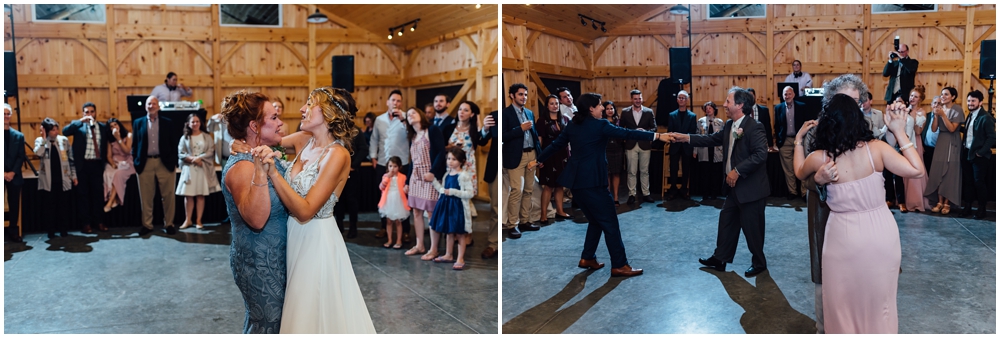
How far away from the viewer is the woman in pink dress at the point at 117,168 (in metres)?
6.59

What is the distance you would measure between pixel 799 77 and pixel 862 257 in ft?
15.9

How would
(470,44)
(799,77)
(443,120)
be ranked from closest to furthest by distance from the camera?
1. (443,120)
2. (799,77)
3. (470,44)

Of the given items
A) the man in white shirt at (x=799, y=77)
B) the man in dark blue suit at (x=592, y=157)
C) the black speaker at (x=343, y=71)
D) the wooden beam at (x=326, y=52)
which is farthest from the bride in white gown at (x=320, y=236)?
the wooden beam at (x=326, y=52)

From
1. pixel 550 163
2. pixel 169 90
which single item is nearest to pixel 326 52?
pixel 169 90

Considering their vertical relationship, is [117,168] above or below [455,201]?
above

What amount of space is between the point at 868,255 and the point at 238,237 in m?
2.27

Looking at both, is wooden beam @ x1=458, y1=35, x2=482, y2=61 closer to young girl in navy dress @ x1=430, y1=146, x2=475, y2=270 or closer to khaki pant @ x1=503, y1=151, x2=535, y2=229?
khaki pant @ x1=503, y1=151, x2=535, y2=229

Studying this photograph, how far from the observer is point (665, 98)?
4.74 m

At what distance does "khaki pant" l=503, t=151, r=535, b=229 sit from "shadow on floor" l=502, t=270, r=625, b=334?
1197mm

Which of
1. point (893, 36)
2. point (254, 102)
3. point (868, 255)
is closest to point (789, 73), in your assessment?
point (893, 36)

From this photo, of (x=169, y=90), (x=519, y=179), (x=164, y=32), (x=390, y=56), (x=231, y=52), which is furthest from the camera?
(x=390, y=56)

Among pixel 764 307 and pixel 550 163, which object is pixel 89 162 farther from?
pixel 764 307

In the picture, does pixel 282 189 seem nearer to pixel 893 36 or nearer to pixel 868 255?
pixel 868 255

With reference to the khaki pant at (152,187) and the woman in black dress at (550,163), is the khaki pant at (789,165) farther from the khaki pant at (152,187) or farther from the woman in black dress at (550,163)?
the khaki pant at (152,187)
